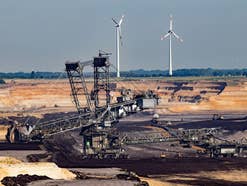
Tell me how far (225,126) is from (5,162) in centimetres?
10027

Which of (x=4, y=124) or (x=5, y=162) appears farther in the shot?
(x=4, y=124)

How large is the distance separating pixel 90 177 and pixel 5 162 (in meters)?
9.03

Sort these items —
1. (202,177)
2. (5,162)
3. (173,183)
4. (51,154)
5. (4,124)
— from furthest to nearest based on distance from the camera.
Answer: (4,124) → (51,154) → (202,177) → (173,183) → (5,162)

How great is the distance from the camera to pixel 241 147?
4948 inches

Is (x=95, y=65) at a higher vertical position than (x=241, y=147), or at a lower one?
higher

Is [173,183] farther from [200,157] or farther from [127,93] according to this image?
[127,93]

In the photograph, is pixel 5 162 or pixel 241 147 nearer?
pixel 5 162

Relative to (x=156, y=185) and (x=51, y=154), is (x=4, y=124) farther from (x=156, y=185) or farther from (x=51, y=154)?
(x=156, y=185)

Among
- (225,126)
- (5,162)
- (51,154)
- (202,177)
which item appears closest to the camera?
(5,162)

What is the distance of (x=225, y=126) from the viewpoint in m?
177

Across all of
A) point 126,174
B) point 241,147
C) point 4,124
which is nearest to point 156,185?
point 126,174

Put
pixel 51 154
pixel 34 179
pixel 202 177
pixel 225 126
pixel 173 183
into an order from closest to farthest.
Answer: pixel 34 179
pixel 173 183
pixel 202 177
pixel 51 154
pixel 225 126

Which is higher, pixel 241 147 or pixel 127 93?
pixel 127 93

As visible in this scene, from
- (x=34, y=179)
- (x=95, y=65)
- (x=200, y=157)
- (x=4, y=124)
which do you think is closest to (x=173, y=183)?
(x=34, y=179)
